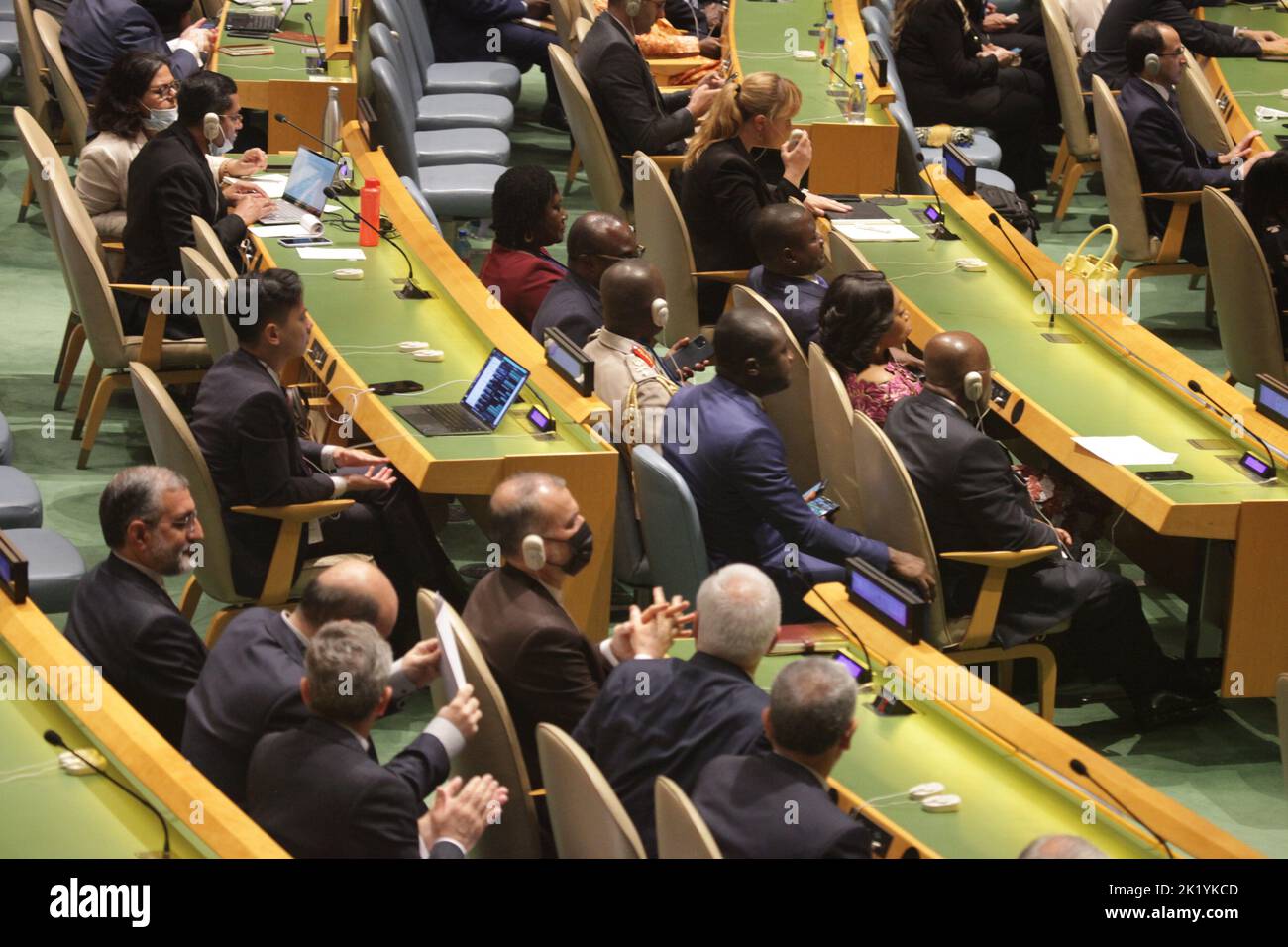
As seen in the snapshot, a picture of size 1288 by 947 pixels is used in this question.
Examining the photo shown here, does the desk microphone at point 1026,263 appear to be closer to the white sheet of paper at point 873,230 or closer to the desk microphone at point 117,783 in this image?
the white sheet of paper at point 873,230

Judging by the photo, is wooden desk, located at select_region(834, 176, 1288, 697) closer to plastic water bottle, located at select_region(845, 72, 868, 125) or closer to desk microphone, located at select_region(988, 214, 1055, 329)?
desk microphone, located at select_region(988, 214, 1055, 329)

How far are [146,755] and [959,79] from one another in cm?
621

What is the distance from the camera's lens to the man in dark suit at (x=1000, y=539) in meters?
4.87

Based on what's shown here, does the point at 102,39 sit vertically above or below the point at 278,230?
above

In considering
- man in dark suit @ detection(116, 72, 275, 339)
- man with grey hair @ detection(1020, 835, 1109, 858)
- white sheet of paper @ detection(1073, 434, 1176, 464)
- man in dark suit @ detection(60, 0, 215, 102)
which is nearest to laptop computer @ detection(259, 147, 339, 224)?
man in dark suit @ detection(116, 72, 275, 339)

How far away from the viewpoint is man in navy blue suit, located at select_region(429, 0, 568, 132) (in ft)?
30.6

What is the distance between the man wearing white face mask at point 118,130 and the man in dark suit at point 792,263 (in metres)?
1.91

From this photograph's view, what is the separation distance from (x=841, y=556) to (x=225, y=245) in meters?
2.58

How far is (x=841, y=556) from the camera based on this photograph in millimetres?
4859

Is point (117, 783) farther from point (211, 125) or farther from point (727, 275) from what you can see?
point (727, 275)

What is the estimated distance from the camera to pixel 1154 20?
888cm

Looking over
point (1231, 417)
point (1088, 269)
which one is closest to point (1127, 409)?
point (1231, 417)

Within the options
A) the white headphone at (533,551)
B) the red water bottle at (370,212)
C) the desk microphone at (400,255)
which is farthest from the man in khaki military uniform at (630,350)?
the red water bottle at (370,212)

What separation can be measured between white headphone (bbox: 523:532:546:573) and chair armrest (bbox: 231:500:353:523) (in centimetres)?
92
